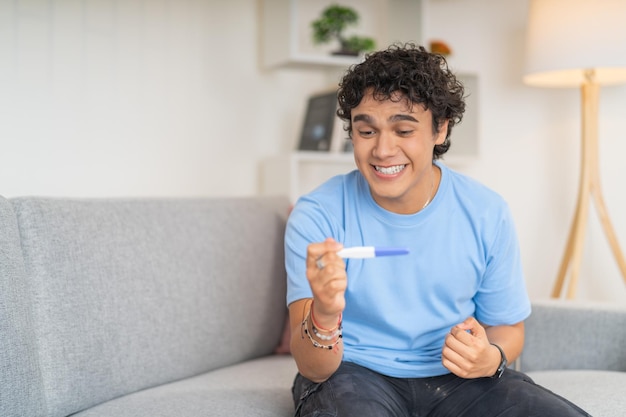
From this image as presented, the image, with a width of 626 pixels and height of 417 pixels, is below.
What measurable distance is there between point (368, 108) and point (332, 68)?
56.4 inches

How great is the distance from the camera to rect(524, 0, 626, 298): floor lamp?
2.74m

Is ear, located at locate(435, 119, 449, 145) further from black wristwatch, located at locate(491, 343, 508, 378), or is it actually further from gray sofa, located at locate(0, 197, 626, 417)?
gray sofa, located at locate(0, 197, 626, 417)

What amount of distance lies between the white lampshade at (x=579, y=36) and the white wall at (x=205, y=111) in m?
0.46

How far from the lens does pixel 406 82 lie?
156 centimetres

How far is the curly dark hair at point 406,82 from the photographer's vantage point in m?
1.56

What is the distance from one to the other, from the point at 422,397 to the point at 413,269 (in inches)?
10.0

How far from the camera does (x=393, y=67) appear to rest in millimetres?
1557

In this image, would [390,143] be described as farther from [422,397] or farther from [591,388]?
[591,388]

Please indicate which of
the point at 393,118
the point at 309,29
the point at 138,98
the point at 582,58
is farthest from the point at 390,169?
the point at 309,29

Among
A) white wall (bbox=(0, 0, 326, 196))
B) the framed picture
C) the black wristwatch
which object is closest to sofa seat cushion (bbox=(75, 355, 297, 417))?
the black wristwatch

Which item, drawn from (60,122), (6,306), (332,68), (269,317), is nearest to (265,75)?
(332,68)

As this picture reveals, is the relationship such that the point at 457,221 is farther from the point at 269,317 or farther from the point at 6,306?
the point at 6,306

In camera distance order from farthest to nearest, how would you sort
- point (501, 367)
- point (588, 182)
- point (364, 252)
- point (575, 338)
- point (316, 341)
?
point (588, 182)
point (575, 338)
point (501, 367)
point (316, 341)
point (364, 252)

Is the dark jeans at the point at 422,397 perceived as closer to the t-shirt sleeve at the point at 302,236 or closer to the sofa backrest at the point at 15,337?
the t-shirt sleeve at the point at 302,236
